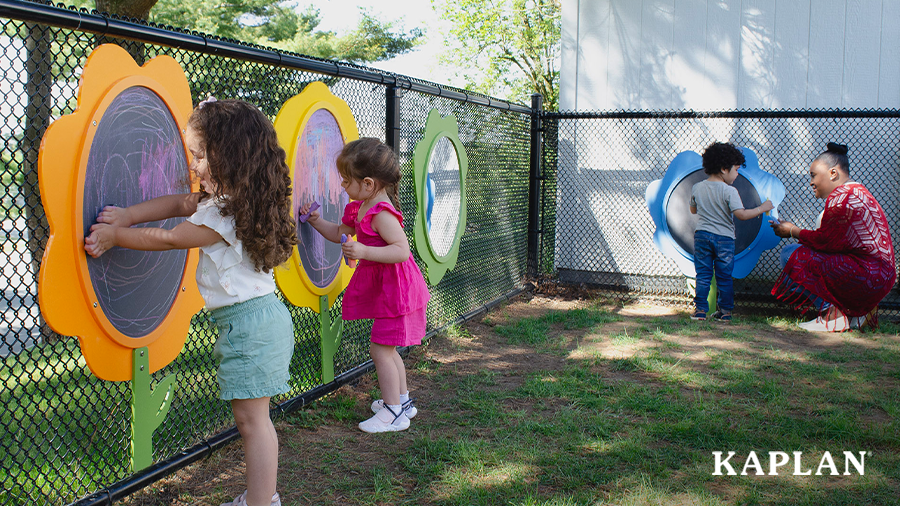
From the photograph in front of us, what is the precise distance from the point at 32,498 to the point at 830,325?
621cm

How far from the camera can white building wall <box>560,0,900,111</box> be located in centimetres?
696

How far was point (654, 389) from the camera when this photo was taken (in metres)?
4.30

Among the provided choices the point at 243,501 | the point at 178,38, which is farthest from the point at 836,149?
the point at 243,501

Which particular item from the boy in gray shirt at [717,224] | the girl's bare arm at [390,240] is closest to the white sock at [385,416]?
the girl's bare arm at [390,240]

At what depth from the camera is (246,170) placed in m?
2.39

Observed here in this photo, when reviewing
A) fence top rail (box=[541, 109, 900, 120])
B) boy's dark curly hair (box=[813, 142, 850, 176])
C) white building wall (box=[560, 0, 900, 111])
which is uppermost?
white building wall (box=[560, 0, 900, 111])

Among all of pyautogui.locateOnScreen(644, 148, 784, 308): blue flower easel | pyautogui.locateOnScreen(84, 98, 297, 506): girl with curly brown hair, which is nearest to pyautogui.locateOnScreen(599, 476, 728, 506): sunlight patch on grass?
pyautogui.locateOnScreen(84, 98, 297, 506): girl with curly brown hair

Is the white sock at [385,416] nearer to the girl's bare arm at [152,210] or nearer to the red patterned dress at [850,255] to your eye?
the girl's bare arm at [152,210]

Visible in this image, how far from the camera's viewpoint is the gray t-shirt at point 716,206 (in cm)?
634

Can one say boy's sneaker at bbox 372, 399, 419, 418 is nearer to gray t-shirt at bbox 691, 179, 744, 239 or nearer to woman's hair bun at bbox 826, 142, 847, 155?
gray t-shirt at bbox 691, 179, 744, 239

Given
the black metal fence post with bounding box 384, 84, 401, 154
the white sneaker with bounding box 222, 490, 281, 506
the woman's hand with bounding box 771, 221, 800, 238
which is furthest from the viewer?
the woman's hand with bounding box 771, 221, 800, 238

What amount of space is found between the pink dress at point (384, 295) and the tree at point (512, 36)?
55.6 ft

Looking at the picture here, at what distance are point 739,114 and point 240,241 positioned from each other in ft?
18.8

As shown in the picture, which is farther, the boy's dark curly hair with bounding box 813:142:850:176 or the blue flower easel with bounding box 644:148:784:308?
the blue flower easel with bounding box 644:148:784:308
